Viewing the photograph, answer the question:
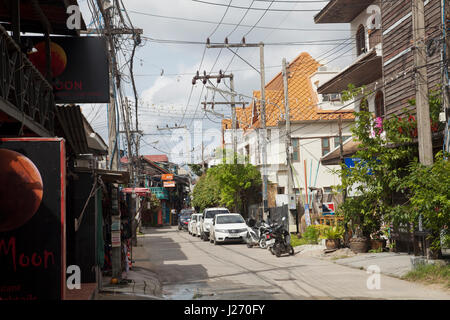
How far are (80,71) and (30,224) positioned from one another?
205 inches

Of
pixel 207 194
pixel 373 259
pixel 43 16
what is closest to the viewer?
pixel 43 16

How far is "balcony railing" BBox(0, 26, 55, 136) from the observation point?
805 centimetres

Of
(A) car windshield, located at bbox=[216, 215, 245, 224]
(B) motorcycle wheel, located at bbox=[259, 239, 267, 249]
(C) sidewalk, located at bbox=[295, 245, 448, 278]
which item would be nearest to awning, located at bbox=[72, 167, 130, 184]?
(C) sidewalk, located at bbox=[295, 245, 448, 278]

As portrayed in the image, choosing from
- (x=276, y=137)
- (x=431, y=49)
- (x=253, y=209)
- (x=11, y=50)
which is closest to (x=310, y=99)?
(x=276, y=137)

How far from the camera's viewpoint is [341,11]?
77.3 feet

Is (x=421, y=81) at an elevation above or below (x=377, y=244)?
above

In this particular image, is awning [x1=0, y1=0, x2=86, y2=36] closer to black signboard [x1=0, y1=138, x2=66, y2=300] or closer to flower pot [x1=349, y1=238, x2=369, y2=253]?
black signboard [x1=0, y1=138, x2=66, y2=300]

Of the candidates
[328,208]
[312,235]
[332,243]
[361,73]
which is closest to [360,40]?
[361,73]

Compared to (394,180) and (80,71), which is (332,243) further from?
(80,71)

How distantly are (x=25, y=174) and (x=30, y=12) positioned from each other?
5529 millimetres

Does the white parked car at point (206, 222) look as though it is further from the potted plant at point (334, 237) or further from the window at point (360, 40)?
the window at point (360, 40)

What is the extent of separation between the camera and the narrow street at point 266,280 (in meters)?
11.4
